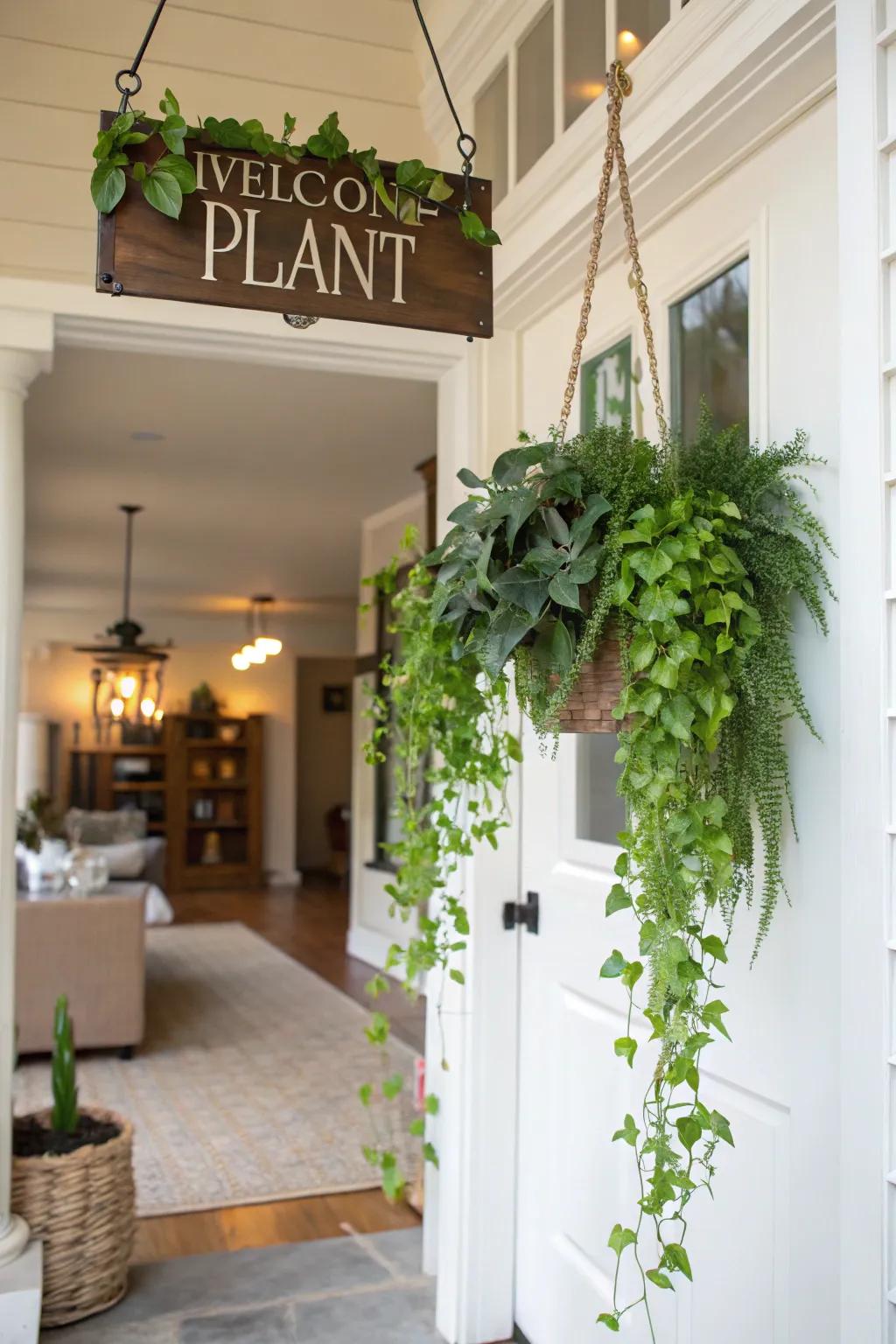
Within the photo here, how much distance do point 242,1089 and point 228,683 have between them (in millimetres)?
7590

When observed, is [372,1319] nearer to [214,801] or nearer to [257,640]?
[257,640]

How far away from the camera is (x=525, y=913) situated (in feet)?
8.31

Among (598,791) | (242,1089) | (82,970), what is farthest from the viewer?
(82,970)

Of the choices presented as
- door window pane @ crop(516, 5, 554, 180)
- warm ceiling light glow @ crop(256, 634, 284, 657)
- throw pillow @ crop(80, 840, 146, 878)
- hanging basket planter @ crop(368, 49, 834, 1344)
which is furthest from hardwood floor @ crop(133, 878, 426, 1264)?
warm ceiling light glow @ crop(256, 634, 284, 657)

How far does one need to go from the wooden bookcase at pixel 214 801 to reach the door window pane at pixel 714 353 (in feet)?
33.2

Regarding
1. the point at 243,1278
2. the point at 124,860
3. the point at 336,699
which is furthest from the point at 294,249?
the point at 336,699

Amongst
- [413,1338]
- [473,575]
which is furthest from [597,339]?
[413,1338]

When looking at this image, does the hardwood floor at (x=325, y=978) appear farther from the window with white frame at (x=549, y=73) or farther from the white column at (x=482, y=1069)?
the window with white frame at (x=549, y=73)

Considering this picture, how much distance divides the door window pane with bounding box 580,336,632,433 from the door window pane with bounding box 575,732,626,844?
2.02 feet

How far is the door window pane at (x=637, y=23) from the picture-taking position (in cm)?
182

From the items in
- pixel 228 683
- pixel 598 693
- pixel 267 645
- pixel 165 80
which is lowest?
pixel 598 693

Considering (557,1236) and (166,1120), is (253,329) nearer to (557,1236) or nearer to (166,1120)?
(557,1236)

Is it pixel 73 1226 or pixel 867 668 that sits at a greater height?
pixel 867 668

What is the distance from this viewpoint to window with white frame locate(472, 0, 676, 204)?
6.33ft
